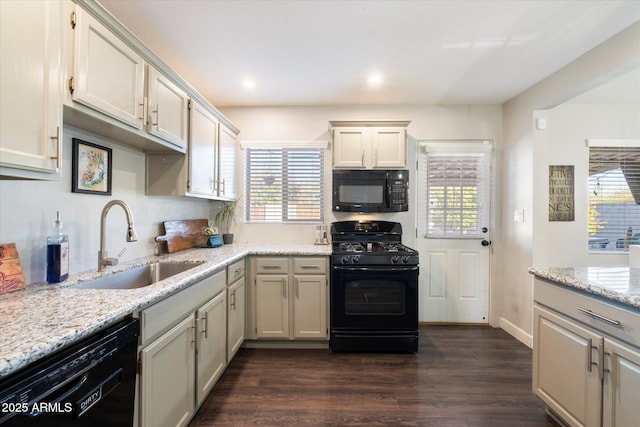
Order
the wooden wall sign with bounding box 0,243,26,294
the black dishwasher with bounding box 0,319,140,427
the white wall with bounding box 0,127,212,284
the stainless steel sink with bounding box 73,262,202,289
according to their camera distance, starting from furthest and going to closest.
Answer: the stainless steel sink with bounding box 73,262,202,289
the white wall with bounding box 0,127,212,284
the wooden wall sign with bounding box 0,243,26,294
the black dishwasher with bounding box 0,319,140,427

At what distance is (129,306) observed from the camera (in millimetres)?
1062

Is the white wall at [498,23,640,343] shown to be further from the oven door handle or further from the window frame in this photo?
the window frame

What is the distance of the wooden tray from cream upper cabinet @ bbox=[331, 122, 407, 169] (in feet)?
5.30

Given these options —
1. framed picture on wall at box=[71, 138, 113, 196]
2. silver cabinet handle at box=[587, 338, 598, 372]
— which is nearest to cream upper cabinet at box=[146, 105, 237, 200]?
framed picture on wall at box=[71, 138, 113, 196]

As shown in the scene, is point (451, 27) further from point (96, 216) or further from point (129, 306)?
point (96, 216)

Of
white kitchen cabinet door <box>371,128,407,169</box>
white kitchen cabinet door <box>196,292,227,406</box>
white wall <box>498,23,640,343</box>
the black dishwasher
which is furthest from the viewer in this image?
white kitchen cabinet door <box>371,128,407,169</box>

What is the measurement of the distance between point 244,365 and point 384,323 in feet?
4.28

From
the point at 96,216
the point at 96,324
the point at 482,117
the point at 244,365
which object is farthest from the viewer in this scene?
the point at 482,117

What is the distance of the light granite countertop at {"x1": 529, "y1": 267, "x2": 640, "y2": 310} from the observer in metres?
1.25

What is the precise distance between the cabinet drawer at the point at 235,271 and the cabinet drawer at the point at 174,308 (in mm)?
233

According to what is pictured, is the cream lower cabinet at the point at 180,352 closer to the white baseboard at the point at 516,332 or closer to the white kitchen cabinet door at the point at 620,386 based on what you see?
the white kitchen cabinet door at the point at 620,386

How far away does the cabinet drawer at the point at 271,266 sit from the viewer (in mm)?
2660

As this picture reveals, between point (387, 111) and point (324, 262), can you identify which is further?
point (387, 111)

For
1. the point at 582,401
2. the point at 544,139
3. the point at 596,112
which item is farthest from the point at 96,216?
the point at 596,112
